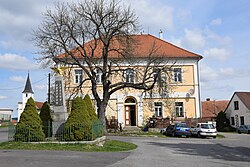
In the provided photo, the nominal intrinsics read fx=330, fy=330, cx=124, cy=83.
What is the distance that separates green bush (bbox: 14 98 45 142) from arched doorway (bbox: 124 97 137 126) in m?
25.9

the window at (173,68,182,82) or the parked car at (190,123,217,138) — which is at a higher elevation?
the window at (173,68,182,82)

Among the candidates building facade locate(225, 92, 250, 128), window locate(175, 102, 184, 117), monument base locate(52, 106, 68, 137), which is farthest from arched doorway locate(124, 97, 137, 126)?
monument base locate(52, 106, 68, 137)

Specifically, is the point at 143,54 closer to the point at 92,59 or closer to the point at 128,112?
the point at 128,112

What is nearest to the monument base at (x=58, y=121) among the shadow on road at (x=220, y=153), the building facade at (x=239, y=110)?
the shadow on road at (x=220, y=153)

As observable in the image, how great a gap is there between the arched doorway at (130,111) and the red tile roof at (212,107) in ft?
84.2

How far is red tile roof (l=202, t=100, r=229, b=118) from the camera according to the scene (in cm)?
6744

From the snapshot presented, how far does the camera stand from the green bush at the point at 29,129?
61.1 feet

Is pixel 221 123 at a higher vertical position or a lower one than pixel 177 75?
lower

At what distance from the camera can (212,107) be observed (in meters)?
70.4

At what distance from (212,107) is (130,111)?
31318mm

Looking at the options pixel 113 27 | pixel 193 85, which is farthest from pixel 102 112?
pixel 193 85

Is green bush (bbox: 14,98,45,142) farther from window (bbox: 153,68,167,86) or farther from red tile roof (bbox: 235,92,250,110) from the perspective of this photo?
red tile roof (bbox: 235,92,250,110)

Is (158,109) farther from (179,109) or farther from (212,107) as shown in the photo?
(212,107)

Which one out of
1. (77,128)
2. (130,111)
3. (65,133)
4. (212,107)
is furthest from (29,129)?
(212,107)
